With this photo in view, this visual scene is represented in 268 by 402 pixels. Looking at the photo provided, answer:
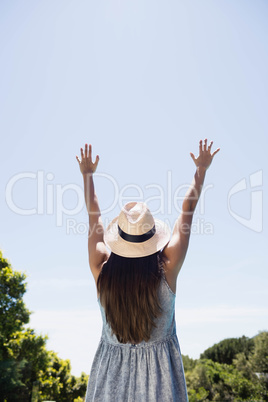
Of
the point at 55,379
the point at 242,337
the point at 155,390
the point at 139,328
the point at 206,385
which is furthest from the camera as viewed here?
the point at 242,337

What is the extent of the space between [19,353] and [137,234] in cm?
1643

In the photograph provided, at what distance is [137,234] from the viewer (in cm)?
219

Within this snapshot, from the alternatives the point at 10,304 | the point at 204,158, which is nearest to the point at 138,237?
the point at 204,158

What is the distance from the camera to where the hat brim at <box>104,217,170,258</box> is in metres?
2.06

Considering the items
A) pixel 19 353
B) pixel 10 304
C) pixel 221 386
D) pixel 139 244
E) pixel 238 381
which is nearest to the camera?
pixel 139 244

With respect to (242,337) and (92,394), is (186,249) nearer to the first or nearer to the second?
(92,394)

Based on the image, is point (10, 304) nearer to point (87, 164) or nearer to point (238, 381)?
point (87, 164)

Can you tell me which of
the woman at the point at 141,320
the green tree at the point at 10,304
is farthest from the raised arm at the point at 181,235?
the green tree at the point at 10,304

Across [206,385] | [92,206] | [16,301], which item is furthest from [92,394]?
[206,385]

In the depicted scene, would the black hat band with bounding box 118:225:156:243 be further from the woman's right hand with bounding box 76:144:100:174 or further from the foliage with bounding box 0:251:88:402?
the foliage with bounding box 0:251:88:402

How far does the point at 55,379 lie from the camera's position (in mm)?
17688

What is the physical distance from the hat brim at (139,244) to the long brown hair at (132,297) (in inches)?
2.0

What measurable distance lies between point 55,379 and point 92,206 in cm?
1861

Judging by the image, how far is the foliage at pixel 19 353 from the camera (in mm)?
14773
